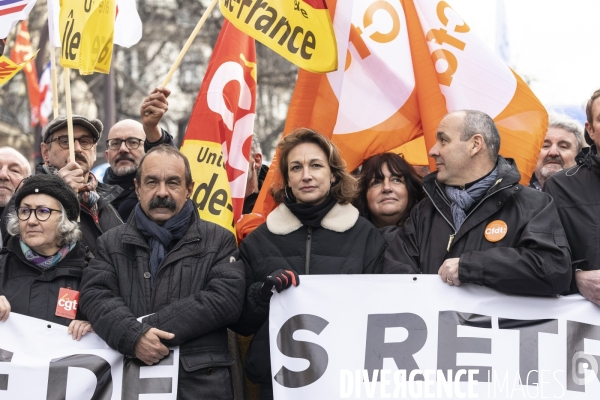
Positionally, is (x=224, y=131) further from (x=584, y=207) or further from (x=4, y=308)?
(x=584, y=207)

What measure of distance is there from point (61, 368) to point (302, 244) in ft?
4.57

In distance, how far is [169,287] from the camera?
4.91 metres

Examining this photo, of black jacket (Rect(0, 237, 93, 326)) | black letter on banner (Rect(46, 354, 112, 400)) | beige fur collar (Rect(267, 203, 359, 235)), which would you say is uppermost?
beige fur collar (Rect(267, 203, 359, 235))

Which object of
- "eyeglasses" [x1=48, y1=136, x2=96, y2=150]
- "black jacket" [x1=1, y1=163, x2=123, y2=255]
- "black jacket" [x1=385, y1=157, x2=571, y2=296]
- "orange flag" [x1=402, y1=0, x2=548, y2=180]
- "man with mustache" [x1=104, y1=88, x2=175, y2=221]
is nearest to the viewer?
"black jacket" [x1=385, y1=157, x2=571, y2=296]

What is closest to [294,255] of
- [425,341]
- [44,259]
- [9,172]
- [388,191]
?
[425,341]

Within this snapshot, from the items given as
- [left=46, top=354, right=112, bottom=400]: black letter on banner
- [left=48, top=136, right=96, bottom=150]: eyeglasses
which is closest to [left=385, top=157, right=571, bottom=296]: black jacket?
[left=46, top=354, right=112, bottom=400]: black letter on banner

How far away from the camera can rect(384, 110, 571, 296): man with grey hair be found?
15.4 feet

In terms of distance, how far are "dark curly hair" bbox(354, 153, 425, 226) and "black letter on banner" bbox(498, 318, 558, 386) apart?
3.73 feet

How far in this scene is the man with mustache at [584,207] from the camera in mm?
4887

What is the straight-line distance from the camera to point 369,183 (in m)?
5.87

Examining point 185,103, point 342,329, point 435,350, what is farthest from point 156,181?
point 185,103

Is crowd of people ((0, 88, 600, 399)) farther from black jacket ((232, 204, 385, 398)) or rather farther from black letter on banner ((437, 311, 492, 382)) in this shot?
black letter on banner ((437, 311, 492, 382))

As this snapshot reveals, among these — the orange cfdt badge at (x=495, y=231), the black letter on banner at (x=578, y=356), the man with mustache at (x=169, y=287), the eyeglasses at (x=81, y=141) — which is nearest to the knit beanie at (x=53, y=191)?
the man with mustache at (x=169, y=287)

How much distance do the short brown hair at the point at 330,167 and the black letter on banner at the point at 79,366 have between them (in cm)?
130
